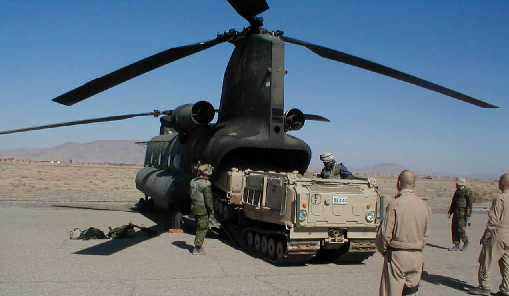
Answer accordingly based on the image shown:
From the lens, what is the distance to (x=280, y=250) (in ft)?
30.0

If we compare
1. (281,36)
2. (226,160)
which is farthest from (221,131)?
(281,36)

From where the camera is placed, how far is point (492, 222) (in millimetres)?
7242

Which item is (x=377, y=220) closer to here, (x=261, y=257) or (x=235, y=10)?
(x=261, y=257)

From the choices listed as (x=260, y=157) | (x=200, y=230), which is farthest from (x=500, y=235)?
(x=260, y=157)

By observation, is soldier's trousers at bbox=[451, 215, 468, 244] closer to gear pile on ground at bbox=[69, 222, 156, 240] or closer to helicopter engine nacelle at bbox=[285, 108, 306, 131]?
helicopter engine nacelle at bbox=[285, 108, 306, 131]

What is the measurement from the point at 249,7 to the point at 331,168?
3890mm

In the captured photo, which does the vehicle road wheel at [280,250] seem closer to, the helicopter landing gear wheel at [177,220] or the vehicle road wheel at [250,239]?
the vehicle road wheel at [250,239]

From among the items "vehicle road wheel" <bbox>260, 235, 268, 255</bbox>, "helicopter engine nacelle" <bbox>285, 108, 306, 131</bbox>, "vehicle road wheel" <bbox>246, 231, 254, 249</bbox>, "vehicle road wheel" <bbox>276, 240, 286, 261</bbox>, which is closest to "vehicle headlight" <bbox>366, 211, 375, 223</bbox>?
"vehicle road wheel" <bbox>276, 240, 286, 261</bbox>

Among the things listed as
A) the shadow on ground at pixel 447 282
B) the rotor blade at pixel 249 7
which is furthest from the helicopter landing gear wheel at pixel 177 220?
the shadow on ground at pixel 447 282

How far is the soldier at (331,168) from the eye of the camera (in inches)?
410

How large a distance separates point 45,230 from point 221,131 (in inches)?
195

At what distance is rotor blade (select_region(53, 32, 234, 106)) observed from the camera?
10125 millimetres

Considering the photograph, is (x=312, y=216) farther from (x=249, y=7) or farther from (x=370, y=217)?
(x=249, y=7)

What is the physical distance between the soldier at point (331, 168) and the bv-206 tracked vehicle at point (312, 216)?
101 centimetres
